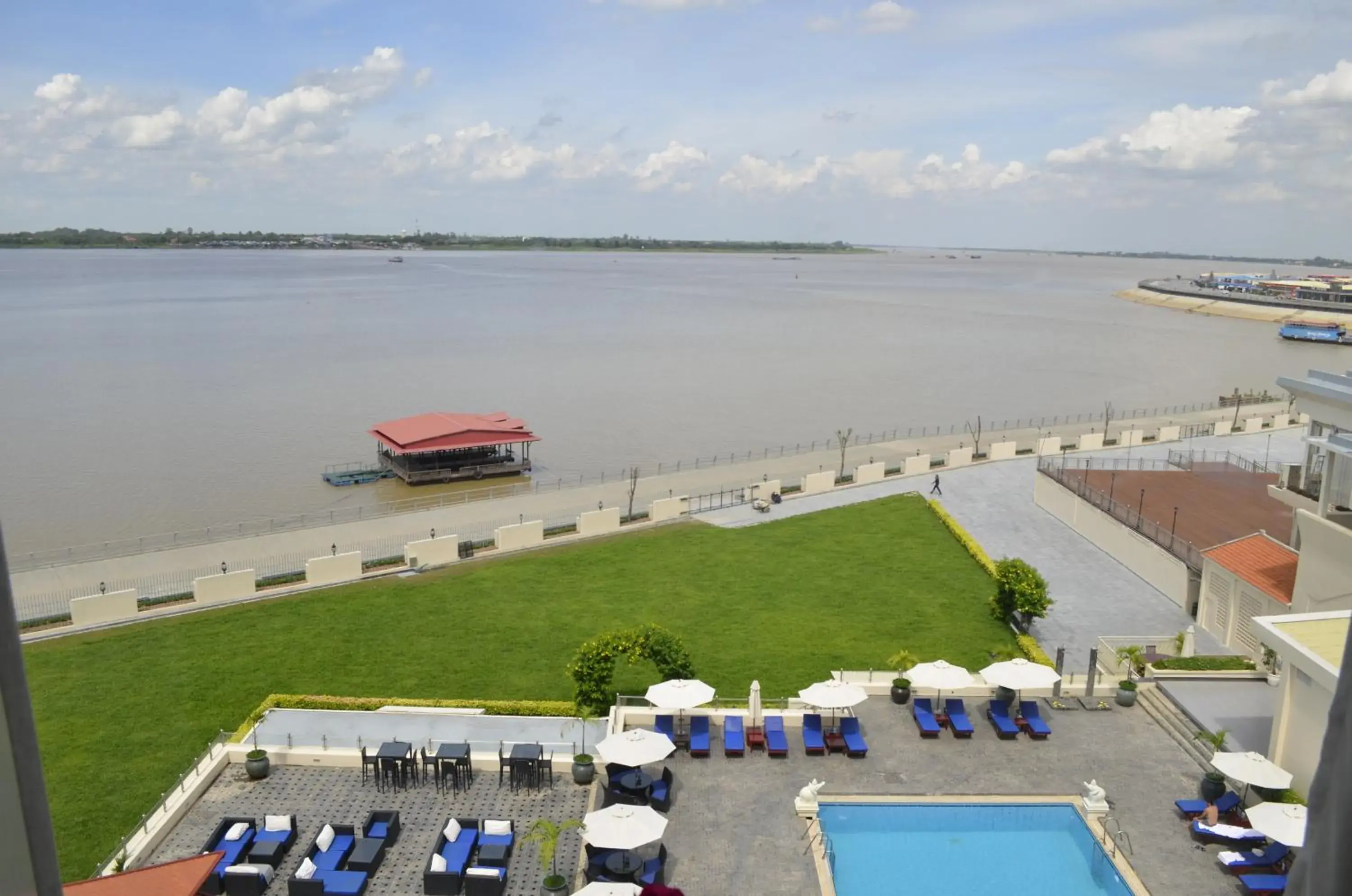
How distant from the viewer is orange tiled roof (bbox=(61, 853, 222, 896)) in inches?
433

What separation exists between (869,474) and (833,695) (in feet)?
69.8

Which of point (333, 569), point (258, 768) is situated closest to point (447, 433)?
point (333, 569)

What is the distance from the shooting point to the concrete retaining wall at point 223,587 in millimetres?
24547

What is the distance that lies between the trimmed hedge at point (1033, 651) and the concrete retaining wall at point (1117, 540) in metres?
5.02

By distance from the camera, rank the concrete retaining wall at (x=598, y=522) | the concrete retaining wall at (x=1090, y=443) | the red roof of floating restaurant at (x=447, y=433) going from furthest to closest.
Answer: the concrete retaining wall at (x=1090, y=443)
the red roof of floating restaurant at (x=447, y=433)
the concrete retaining wall at (x=598, y=522)

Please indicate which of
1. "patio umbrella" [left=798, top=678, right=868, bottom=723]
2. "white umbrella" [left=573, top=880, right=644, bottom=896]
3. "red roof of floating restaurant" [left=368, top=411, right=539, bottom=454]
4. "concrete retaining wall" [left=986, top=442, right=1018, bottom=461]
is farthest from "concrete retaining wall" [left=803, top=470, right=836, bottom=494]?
"white umbrella" [left=573, top=880, right=644, bottom=896]

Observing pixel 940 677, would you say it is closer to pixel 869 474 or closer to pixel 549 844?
pixel 549 844

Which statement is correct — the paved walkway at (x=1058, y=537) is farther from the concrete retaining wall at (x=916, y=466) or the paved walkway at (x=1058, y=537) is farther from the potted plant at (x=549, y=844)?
the potted plant at (x=549, y=844)

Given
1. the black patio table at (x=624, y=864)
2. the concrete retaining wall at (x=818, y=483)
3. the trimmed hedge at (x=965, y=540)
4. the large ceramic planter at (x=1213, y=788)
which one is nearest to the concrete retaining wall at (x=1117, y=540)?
the trimmed hedge at (x=965, y=540)

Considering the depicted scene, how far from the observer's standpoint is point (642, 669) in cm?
2097

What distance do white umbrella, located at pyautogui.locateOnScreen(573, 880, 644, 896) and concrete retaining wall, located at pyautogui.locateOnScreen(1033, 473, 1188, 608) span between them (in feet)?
56.2

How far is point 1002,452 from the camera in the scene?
1581 inches

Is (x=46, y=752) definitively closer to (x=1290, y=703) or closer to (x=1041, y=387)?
(x=1290, y=703)

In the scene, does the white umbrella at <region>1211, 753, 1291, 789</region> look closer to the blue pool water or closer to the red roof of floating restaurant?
the blue pool water
